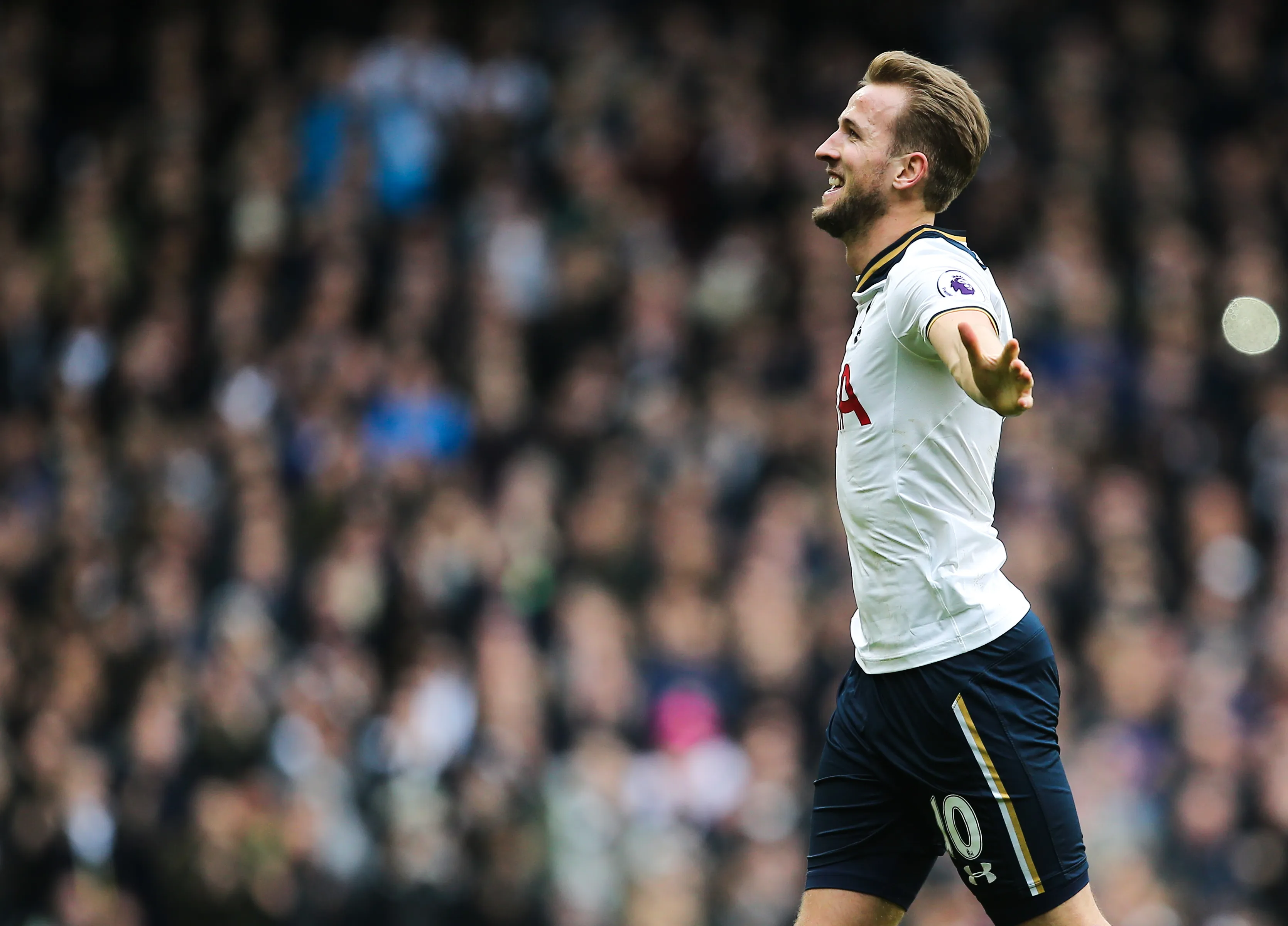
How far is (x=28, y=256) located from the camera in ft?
39.5

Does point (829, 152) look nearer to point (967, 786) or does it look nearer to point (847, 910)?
point (967, 786)

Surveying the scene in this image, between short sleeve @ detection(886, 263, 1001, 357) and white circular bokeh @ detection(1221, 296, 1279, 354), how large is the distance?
24.5 ft

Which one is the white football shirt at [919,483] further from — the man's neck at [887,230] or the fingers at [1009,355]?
the fingers at [1009,355]

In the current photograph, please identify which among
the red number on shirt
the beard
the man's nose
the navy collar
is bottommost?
the red number on shirt

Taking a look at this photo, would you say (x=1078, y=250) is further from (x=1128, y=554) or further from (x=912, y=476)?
(x=912, y=476)

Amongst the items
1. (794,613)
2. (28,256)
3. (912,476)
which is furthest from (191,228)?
(912,476)

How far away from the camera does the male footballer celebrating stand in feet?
12.9

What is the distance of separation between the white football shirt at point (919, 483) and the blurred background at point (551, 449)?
460 centimetres

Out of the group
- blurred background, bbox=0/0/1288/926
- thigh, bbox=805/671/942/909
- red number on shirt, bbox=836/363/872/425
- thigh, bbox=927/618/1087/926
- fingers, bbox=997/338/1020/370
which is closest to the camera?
fingers, bbox=997/338/1020/370

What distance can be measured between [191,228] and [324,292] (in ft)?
4.46

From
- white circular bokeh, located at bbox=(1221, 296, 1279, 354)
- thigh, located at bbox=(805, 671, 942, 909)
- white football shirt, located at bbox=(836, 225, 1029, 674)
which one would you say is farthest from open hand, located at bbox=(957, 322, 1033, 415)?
white circular bokeh, located at bbox=(1221, 296, 1279, 354)

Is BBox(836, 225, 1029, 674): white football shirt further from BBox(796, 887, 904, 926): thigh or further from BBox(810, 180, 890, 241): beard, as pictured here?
BBox(796, 887, 904, 926): thigh

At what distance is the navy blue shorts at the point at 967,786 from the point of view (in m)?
3.93

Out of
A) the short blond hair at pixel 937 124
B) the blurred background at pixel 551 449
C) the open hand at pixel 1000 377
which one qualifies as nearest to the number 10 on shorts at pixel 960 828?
the open hand at pixel 1000 377
